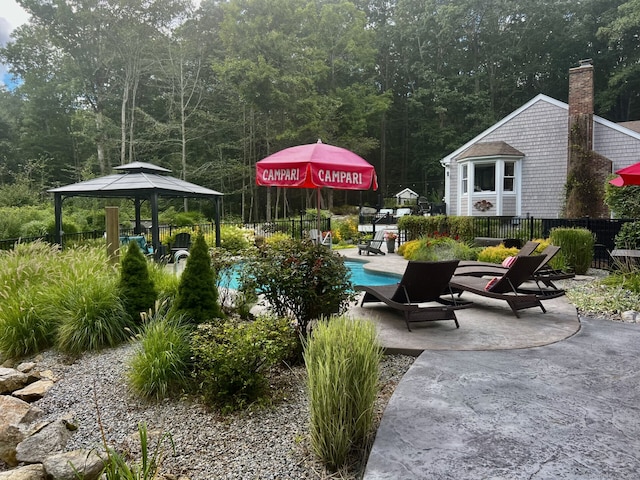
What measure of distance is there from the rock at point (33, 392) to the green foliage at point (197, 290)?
1268mm

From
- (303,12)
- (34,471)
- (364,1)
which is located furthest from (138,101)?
(34,471)

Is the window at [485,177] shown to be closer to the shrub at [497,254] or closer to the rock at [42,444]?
the shrub at [497,254]

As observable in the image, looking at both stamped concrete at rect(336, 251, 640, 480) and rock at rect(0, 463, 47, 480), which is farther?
rock at rect(0, 463, 47, 480)

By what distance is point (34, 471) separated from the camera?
2512 mm

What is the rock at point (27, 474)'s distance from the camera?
2441 mm

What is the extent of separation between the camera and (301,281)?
3850 millimetres

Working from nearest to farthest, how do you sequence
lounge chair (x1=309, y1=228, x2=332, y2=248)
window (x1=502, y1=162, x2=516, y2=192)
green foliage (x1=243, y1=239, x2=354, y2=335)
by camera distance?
green foliage (x1=243, y1=239, x2=354, y2=335) → lounge chair (x1=309, y1=228, x2=332, y2=248) → window (x1=502, y1=162, x2=516, y2=192)

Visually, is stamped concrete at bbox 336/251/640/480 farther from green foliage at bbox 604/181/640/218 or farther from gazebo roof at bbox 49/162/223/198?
gazebo roof at bbox 49/162/223/198

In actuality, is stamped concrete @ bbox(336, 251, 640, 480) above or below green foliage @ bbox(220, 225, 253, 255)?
below

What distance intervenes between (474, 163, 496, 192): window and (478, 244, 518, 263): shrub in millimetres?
8784

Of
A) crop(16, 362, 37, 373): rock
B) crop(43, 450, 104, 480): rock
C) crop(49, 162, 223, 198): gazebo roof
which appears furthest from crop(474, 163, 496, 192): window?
crop(43, 450, 104, 480): rock

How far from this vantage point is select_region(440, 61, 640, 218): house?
14.3 meters

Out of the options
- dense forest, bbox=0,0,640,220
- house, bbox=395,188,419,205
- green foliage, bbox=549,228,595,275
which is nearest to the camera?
green foliage, bbox=549,228,595,275

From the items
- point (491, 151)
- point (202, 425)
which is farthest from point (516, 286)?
point (491, 151)
